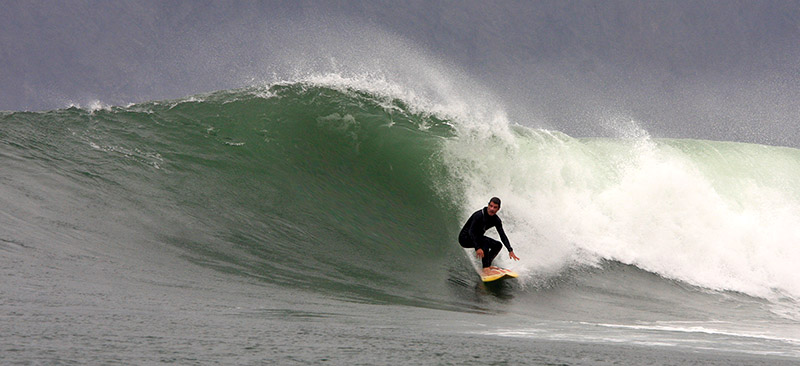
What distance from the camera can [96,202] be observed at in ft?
22.9

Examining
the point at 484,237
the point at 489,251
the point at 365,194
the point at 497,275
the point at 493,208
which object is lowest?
the point at 497,275

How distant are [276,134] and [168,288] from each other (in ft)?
20.7

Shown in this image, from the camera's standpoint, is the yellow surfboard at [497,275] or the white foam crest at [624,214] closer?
the yellow surfboard at [497,275]

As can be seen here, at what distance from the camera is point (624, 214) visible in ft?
34.5

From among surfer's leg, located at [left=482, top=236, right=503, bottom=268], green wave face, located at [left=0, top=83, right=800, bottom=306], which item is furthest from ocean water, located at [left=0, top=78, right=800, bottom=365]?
surfer's leg, located at [left=482, top=236, right=503, bottom=268]

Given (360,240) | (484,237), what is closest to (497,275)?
(484,237)

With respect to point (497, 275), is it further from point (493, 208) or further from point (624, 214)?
point (624, 214)

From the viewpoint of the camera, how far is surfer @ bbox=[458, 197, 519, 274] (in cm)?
720

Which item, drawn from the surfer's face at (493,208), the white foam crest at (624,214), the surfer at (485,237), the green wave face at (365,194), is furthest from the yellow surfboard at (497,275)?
the white foam crest at (624,214)

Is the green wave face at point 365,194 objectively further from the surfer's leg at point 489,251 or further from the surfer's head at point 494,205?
the surfer's head at point 494,205

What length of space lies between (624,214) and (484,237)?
405 centimetres

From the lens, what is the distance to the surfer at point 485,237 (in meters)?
7.20

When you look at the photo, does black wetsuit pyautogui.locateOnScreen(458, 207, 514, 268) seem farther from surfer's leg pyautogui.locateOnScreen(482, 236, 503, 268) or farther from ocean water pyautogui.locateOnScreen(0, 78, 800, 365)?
ocean water pyautogui.locateOnScreen(0, 78, 800, 365)

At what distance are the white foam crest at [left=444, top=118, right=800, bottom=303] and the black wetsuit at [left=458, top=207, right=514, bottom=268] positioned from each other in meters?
0.97
